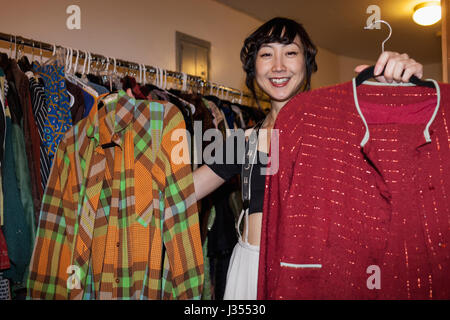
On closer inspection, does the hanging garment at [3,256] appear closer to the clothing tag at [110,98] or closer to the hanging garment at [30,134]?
the hanging garment at [30,134]

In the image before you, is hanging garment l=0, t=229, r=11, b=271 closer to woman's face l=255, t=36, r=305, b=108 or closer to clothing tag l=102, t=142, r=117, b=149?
clothing tag l=102, t=142, r=117, b=149

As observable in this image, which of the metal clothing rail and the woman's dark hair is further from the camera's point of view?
the metal clothing rail

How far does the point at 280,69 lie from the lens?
3.99ft

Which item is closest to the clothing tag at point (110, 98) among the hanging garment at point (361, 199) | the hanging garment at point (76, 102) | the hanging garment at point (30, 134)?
the hanging garment at point (76, 102)

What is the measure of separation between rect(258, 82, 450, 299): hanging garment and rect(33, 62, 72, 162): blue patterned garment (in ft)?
2.85

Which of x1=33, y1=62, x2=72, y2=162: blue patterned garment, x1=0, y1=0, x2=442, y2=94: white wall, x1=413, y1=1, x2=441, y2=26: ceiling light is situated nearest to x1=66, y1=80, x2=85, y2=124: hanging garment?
x1=33, y1=62, x2=72, y2=162: blue patterned garment

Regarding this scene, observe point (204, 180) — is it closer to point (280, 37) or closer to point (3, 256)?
point (280, 37)

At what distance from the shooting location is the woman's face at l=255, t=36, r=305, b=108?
1.23 m

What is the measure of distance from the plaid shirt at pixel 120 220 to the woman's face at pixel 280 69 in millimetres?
390

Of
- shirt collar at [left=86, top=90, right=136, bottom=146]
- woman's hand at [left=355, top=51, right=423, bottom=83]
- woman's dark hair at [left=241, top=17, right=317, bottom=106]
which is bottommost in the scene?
shirt collar at [left=86, top=90, right=136, bottom=146]

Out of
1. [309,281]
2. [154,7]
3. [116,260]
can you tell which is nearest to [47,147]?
[116,260]

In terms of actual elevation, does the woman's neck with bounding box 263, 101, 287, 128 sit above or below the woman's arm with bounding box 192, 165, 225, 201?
above

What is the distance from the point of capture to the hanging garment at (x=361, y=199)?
813mm

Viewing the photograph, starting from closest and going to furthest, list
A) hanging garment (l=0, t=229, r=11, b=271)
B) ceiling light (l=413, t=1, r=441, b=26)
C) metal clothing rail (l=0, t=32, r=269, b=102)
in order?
hanging garment (l=0, t=229, r=11, b=271)
metal clothing rail (l=0, t=32, r=269, b=102)
ceiling light (l=413, t=1, r=441, b=26)
